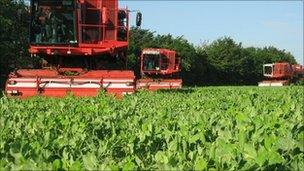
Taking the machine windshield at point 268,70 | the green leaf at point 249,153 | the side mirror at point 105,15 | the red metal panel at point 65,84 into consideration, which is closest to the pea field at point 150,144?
the green leaf at point 249,153

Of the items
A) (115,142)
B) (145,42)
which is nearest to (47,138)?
(115,142)

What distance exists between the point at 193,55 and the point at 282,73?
→ 14767 millimetres

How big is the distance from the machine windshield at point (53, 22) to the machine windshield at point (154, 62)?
73.8 ft

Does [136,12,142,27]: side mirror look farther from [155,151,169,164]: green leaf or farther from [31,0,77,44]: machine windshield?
[155,151,169,164]: green leaf

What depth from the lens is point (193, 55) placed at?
7425cm

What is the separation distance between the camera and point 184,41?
3083 inches

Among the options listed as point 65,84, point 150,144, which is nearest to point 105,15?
point 65,84

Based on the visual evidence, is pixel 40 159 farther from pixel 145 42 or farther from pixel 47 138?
pixel 145 42

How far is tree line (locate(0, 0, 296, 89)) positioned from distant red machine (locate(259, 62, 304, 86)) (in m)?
9.02

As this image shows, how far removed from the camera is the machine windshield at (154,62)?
132 feet

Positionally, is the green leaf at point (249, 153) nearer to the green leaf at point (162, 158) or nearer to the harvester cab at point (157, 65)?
the green leaf at point (162, 158)

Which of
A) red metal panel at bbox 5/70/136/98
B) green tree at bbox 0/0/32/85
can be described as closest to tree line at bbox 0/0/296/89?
green tree at bbox 0/0/32/85

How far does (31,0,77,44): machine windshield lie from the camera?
17594mm

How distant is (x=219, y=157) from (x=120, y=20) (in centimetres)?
1565
